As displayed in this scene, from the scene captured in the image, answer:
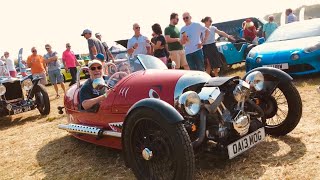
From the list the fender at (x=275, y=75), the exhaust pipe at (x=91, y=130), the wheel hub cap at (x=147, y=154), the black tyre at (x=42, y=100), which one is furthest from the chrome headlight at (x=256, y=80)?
the black tyre at (x=42, y=100)

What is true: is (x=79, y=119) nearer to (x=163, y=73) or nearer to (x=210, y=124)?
(x=163, y=73)

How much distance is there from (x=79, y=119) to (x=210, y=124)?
2.31 m

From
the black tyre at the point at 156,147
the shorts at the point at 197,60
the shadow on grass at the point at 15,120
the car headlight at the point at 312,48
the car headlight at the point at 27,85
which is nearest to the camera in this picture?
the black tyre at the point at 156,147

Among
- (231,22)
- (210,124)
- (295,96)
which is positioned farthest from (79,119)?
(231,22)

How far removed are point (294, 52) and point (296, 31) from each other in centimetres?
140

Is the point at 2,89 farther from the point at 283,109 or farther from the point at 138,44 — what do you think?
the point at 283,109

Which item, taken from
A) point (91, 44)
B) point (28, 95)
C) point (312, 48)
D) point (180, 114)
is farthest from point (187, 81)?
point (28, 95)

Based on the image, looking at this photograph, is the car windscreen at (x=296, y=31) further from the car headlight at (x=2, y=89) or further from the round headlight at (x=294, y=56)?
the car headlight at (x=2, y=89)

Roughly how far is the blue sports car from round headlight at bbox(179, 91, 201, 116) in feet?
15.7

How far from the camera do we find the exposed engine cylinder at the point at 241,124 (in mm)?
3291

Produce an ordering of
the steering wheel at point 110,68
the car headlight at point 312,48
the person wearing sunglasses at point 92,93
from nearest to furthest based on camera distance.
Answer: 1. the person wearing sunglasses at point 92,93
2. the steering wheel at point 110,68
3. the car headlight at point 312,48

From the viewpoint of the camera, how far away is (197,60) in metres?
7.71

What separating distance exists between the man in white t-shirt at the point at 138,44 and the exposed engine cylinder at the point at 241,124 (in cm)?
449

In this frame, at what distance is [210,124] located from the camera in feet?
11.3
